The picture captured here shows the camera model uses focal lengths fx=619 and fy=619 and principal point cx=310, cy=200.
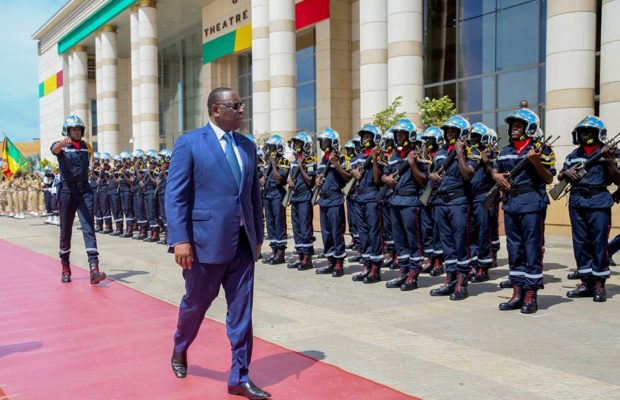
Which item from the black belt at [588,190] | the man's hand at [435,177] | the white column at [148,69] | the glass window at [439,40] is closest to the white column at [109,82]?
the white column at [148,69]

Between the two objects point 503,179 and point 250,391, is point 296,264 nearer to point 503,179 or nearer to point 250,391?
point 503,179

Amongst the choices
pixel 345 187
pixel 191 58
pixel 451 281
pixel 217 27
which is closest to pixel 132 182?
pixel 345 187

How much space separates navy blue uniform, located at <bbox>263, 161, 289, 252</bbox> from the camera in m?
10.6

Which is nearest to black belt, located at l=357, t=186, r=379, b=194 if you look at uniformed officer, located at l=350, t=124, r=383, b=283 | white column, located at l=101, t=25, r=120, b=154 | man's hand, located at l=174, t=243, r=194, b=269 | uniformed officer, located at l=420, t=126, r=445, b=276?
Result: uniformed officer, located at l=350, t=124, r=383, b=283

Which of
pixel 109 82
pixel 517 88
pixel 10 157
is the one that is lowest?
pixel 10 157

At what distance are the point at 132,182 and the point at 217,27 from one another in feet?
61.9

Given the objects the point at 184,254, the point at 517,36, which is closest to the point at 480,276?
the point at 184,254

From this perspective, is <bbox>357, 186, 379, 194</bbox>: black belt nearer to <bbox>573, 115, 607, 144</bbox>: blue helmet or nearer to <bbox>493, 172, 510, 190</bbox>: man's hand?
<bbox>493, 172, 510, 190</bbox>: man's hand

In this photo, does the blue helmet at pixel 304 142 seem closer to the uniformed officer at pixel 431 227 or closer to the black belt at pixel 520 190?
the uniformed officer at pixel 431 227

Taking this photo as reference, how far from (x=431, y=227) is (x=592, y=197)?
9.05ft

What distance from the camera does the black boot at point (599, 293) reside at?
697cm

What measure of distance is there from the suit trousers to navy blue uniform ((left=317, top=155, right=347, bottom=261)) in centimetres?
495

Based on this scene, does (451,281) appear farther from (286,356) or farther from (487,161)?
(286,356)

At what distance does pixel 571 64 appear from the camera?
13.6 metres
